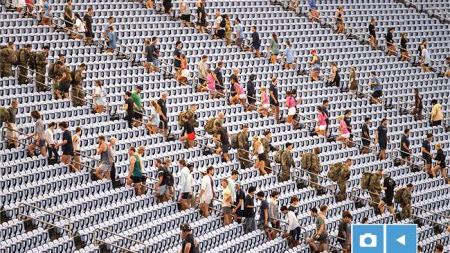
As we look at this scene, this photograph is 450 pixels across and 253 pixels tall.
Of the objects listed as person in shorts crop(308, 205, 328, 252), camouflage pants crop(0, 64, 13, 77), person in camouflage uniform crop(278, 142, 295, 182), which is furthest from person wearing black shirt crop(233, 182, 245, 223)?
camouflage pants crop(0, 64, 13, 77)

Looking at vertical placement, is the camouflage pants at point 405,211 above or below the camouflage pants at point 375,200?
below

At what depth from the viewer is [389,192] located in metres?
30.7

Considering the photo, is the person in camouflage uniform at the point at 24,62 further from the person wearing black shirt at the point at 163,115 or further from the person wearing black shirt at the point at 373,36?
the person wearing black shirt at the point at 373,36

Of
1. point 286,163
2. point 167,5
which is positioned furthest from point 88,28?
point 286,163

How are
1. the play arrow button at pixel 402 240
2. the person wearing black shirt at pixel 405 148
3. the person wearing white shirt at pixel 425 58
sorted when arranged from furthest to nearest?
the person wearing white shirt at pixel 425 58 < the person wearing black shirt at pixel 405 148 < the play arrow button at pixel 402 240

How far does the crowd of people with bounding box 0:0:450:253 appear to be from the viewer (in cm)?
2625

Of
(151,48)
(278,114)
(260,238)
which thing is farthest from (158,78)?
(260,238)

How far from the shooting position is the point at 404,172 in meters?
34.0

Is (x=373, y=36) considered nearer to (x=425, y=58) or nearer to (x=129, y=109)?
(x=425, y=58)

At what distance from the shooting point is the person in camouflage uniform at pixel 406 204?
100ft

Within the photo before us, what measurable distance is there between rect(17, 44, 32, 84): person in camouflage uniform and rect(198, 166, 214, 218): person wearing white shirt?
591cm

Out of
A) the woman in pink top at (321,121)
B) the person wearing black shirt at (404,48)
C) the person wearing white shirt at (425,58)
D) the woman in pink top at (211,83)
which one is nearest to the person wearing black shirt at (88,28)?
the woman in pink top at (211,83)

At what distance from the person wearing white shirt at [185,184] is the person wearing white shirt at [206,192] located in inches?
10.5

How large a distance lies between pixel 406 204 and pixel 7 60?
35.4 feet
